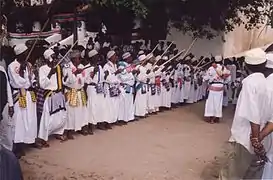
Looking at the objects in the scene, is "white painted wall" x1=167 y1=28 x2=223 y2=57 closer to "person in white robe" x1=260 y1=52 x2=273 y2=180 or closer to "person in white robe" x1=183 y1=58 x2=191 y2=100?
"person in white robe" x1=183 y1=58 x2=191 y2=100

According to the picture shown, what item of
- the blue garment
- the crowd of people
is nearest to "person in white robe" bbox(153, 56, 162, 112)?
the crowd of people

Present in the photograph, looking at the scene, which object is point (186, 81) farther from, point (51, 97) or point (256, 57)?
point (256, 57)

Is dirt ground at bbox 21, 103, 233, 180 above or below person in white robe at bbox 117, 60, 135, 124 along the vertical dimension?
below

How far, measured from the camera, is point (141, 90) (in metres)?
9.97

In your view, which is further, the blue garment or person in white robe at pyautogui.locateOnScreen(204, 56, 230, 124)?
person in white robe at pyautogui.locateOnScreen(204, 56, 230, 124)

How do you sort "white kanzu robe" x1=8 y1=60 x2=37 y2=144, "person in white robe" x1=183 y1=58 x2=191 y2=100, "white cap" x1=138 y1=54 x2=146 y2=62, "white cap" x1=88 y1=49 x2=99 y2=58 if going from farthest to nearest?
"person in white robe" x1=183 y1=58 x2=191 y2=100, "white cap" x1=138 y1=54 x2=146 y2=62, "white cap" x1=88 y1=49 x2=99 y2=58, "white kanzu robe" x1=8 y1=60 x2=37 y2=144

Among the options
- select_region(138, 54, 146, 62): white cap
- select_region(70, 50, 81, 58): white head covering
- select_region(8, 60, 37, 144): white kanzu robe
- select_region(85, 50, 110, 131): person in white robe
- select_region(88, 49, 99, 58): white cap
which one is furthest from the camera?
select_region(138, 54, 146, 62): white cap

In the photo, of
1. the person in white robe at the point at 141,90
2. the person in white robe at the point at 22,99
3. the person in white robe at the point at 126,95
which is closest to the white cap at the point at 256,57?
the person in white robe at the point at 22,99

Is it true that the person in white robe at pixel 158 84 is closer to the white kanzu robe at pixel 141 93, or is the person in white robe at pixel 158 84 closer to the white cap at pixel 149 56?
the white cap at pixel 149 56

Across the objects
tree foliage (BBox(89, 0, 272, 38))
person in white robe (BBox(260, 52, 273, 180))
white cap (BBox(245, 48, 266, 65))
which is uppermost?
tree foliage (BBox(89, 0, 272, 38))

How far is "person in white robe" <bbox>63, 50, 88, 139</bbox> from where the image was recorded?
25.6ft

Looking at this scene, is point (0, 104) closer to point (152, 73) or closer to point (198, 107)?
point (152, 73)

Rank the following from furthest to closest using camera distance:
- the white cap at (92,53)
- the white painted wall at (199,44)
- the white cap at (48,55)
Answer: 1. the white painted wall at (199,44)
2. the white cap at (92,53)
3. the white cap at (48,55)

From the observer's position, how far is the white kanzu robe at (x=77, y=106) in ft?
25.4
